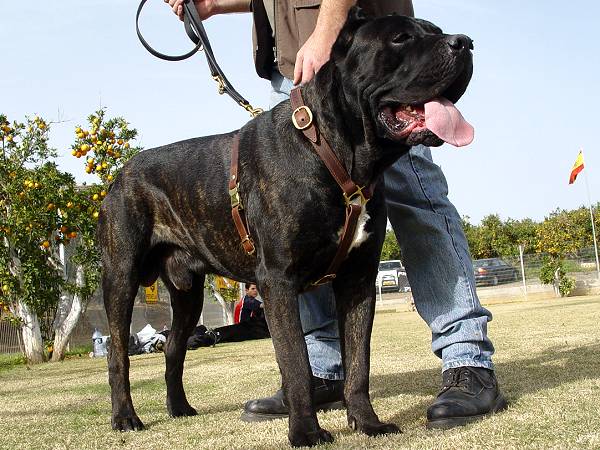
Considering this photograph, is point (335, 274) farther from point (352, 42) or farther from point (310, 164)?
point (352, 42)

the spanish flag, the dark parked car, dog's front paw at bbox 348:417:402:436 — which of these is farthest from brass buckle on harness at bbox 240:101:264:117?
the spanish flag

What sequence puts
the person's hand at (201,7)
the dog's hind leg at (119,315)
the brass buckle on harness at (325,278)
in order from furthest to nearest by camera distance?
the person's hand at (201,7)
the dog's hind leg at (119,315)
the brass buckle on harness at (325,278)

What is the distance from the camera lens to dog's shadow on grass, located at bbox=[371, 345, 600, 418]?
3.66 metres

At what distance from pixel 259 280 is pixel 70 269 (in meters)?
10.5

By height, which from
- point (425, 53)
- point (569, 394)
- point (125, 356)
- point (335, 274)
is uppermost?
point (425, 53)

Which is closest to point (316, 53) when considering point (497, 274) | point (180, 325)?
point (180, 325)

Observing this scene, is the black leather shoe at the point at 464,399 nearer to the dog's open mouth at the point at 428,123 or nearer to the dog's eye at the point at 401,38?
the dog's open mouth at the point at 428,123

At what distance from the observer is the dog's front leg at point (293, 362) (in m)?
2.64

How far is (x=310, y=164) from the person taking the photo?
2.83 metres

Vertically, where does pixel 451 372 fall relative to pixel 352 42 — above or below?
below

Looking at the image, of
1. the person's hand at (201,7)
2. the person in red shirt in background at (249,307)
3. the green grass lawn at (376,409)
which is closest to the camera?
the green grass lawn at (376,409)

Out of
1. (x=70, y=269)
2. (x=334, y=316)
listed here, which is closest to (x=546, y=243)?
(x=70, y=269)

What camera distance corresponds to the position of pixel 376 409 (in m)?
3.35

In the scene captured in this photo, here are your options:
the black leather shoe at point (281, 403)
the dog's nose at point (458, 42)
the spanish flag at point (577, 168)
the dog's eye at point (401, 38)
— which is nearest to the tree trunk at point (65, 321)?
the black leather shoe at point (281, 403)
